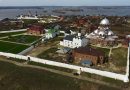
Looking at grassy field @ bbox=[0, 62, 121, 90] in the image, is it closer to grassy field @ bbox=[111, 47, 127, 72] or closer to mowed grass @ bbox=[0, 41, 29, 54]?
grassy field @ bbox=[111, 47, 127, 72]

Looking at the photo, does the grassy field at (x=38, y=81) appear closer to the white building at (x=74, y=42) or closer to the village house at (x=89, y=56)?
the village house at (x=89, y=56)

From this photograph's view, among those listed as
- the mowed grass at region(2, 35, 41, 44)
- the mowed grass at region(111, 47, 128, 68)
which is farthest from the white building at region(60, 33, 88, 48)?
the mowed grass at region(2, 35, 41, 44)

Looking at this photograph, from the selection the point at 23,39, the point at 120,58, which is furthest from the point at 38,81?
the point at 23,39

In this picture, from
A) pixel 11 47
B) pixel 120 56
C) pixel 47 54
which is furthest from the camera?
pixel 11 47

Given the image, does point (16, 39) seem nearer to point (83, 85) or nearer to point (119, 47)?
point (119, 47)

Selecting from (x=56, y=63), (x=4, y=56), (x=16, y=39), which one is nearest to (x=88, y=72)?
(x=56, y=63)

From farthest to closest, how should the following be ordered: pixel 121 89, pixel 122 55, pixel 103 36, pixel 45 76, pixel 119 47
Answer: pixel 103 36
pixel 119 47
pixel 122 55
pixel 45 76
pixel 121 89

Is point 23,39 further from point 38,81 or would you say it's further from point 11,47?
point 38,81
